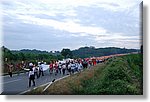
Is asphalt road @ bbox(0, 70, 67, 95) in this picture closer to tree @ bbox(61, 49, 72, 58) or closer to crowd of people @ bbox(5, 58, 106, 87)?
crowd of people @ bbox(5, 58, 106, 87)

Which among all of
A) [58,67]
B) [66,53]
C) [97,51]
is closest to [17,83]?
[58,67]

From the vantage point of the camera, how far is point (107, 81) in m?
6.18

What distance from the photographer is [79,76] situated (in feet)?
20.7

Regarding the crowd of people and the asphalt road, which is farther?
the crowd of people

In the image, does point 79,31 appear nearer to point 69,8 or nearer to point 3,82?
point 69,8

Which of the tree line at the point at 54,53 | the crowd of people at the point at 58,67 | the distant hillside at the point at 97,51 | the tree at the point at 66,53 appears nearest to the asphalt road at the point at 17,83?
the crowd of people at the point at 58,67

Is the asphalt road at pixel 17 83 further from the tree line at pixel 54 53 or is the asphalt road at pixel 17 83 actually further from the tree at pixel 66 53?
the tree at pixel 66 53

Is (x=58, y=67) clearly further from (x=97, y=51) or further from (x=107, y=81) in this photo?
(x=107, y=81)

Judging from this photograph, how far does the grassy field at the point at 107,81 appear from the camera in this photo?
6.12 m

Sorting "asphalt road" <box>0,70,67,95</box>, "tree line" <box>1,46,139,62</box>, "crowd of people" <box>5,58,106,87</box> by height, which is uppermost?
"tree line" <box>1,46,139,62</box>

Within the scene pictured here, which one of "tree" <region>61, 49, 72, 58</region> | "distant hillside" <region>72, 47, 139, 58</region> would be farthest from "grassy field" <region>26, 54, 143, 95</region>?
"tree" <region>61, 49, 72, 58</region>

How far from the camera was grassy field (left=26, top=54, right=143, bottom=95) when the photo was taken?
612 centimetres

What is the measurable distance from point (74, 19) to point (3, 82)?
121 cm

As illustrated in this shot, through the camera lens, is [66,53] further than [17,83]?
Yes
